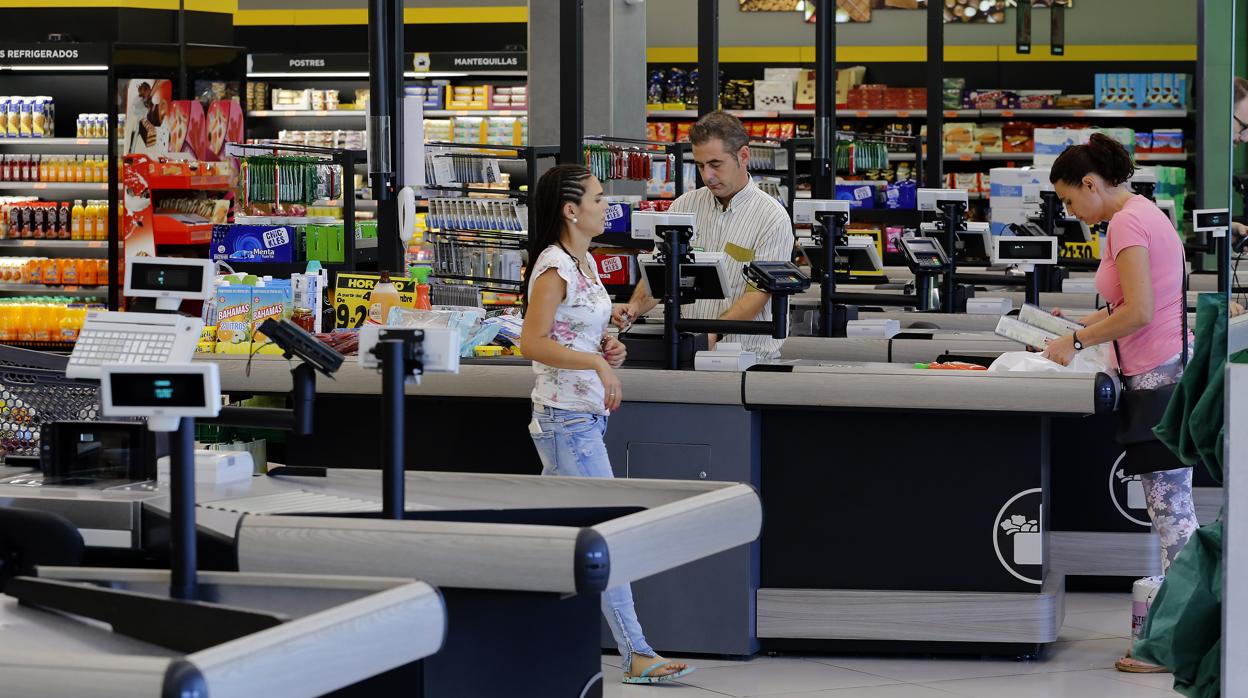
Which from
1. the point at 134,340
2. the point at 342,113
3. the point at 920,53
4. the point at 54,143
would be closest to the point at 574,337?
the point at 134,340

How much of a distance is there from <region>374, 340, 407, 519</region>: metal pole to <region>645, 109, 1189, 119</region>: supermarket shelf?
36.2ft

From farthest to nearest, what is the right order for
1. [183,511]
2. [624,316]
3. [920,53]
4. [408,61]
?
[920,53] → [408,61] → [624,316] → [183,511]

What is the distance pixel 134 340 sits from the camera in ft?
9.30

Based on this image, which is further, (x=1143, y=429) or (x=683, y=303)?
(x=683, y=303)

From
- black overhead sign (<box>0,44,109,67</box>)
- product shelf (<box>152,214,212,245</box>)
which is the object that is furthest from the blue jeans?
black overhead sign (<box>0,44,109,67</box>)

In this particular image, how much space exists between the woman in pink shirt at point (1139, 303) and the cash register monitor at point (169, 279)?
8.85 ft

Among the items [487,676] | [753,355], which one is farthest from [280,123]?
[487,676]

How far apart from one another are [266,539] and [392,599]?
459mm

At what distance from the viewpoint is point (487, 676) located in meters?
2.82

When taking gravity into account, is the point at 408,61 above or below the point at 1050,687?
above

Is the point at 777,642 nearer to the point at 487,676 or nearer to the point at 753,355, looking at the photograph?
the point at 753,355

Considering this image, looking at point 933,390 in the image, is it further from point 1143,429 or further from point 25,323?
point 25,323

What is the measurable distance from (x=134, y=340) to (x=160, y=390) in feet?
2.57

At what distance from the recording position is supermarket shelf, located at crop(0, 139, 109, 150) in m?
10.8
